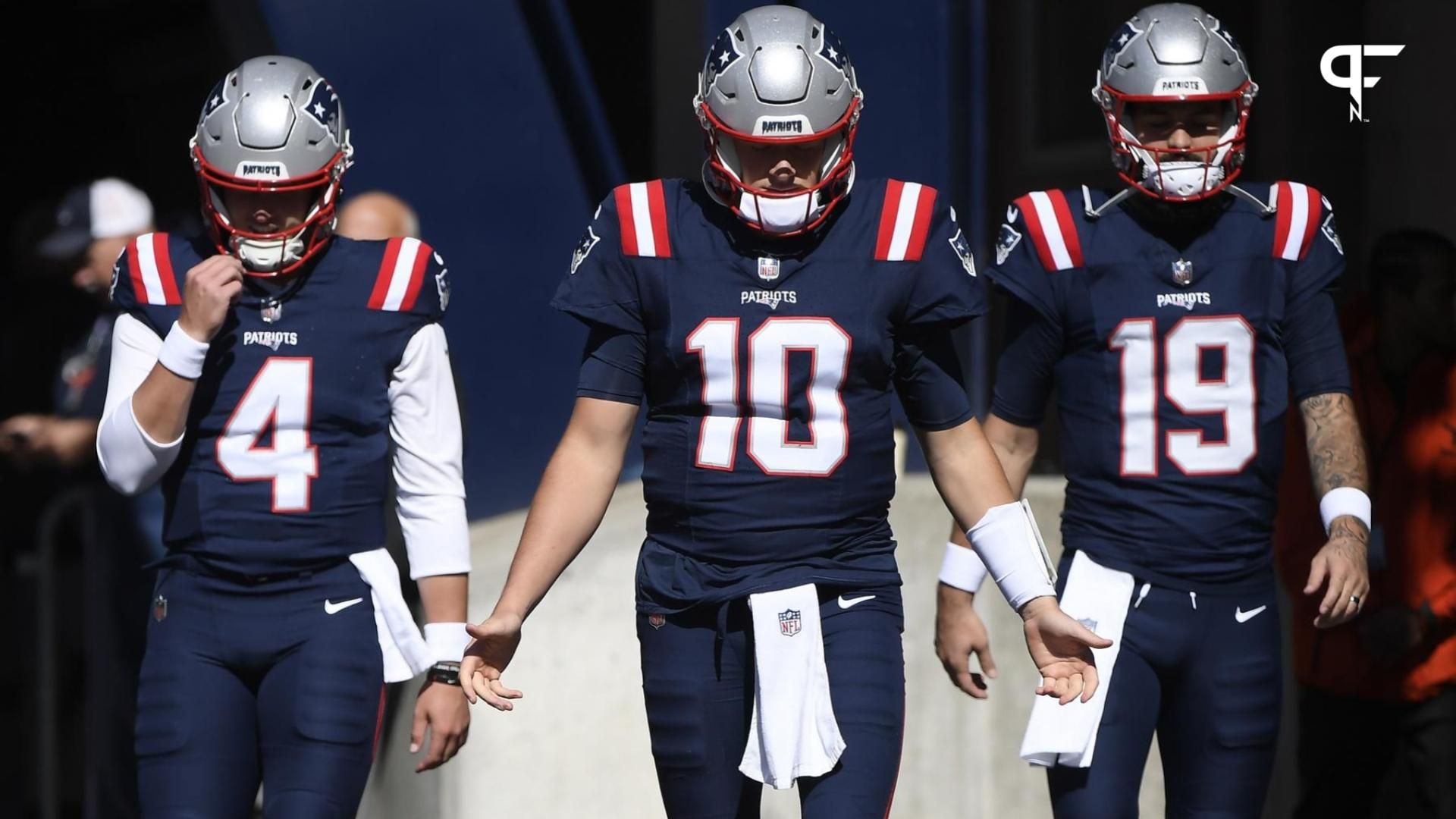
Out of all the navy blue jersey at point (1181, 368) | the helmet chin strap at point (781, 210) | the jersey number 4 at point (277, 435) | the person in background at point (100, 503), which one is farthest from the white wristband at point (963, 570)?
the person in background at point (100, 503)

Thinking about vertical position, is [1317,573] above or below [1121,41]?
below

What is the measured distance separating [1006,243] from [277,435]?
60.8 inches

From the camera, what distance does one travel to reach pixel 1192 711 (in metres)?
4.09

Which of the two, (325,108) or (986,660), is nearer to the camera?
(325,108)

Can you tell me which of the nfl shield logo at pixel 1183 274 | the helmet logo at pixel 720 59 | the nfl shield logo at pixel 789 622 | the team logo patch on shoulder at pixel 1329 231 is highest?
the helmet logo at pixel 720 59

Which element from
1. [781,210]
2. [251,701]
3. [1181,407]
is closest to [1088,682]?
[1181,407]

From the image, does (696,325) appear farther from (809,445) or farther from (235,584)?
(235,584)

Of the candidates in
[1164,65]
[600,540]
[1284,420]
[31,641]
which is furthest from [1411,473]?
[31,641]

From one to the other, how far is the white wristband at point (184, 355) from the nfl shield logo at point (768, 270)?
1054 mm

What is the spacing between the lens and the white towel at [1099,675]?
400cm

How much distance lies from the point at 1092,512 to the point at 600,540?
1810 mm

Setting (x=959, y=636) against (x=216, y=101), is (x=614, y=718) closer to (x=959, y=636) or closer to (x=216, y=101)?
(x=959, y=636)

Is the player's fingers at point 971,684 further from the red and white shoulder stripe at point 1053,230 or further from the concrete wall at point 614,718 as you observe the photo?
the concrete wall at point 614,718

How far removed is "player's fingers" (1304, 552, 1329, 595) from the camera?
389 cm
